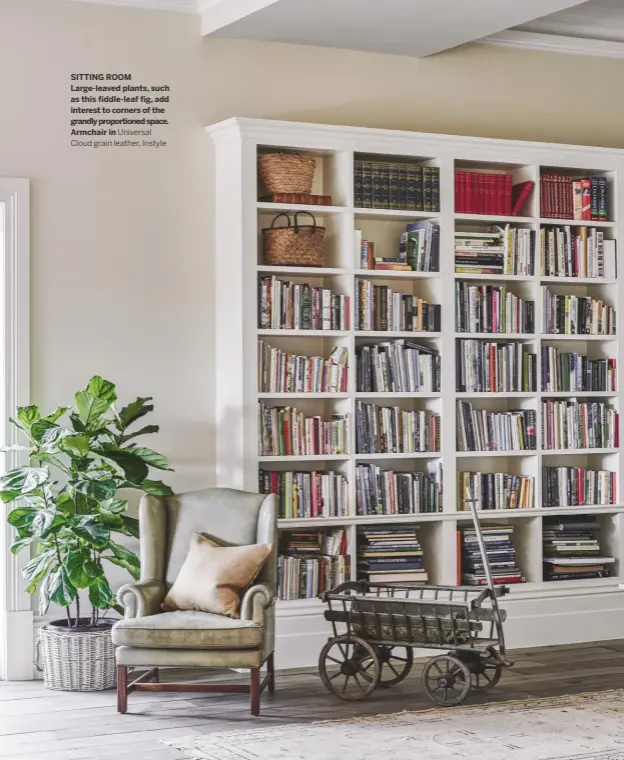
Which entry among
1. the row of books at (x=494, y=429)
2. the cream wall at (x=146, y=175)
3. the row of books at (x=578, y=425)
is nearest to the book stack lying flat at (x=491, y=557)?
the row of books at (x=494, y=429)

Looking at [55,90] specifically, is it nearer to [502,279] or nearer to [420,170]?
[420,170]

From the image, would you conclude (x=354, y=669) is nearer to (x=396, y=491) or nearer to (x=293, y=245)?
(x=396, y=491)

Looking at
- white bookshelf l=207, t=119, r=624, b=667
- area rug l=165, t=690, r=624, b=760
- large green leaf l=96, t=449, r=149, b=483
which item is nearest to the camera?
area rug l=165, t=690, r=624, b=760

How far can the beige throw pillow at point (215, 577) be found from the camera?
16.8 ft

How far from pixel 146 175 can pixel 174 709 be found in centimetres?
254

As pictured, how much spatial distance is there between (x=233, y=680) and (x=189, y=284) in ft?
6.31

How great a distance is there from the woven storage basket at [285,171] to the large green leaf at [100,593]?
2060mm

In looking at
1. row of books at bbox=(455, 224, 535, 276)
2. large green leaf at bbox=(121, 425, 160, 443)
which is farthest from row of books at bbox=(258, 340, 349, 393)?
row of books at bbox=(455, 224, 535, 276)

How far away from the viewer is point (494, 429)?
21.2 ft

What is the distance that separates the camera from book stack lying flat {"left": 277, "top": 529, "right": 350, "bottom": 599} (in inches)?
234

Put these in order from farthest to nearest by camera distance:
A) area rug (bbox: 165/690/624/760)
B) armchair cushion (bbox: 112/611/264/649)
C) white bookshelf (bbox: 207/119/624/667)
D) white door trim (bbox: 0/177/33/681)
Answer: white bookshelf (bbox: 207/119/624/667)
white door trim (bbox: 0/177/33/681)
armchair cushion (bbox: 112/611/264/649)
area rug (bbox: 165/690/624/760)

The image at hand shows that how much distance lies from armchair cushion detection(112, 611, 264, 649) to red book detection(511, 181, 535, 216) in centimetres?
285

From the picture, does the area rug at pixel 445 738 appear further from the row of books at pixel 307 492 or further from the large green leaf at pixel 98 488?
the row of books at pixel 307 492

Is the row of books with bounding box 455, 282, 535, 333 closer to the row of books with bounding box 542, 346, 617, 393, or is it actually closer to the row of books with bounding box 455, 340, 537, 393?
the row of books with bounding box 455, 340, 537, 393
